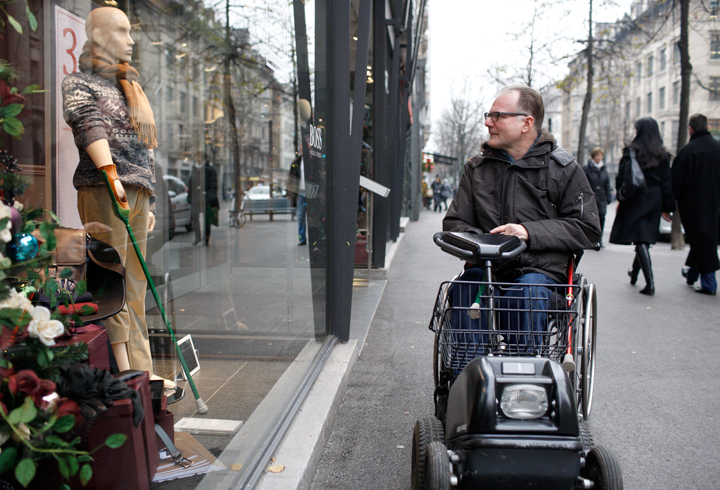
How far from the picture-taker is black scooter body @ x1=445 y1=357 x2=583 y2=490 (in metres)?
1.92

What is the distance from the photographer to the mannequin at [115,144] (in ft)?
7.76

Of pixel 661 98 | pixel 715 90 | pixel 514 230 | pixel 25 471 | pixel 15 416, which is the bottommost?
pixel 25 471

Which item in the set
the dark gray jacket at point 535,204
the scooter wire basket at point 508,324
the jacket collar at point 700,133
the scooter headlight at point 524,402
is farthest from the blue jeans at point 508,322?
the jacket collar at point 700,133

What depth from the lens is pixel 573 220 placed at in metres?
2.70

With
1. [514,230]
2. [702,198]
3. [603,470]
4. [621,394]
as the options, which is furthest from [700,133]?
[603,470]

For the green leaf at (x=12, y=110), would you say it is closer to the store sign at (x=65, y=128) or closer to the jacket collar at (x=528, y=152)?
the store sign at (x=65, y=128)

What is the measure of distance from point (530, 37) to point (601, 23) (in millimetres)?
5324

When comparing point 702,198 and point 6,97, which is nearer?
point 6,97

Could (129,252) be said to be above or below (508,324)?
above

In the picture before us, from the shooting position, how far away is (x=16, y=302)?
45.0 inches

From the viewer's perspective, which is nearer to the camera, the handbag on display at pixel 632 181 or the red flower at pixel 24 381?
the red flower at pixel 24 381

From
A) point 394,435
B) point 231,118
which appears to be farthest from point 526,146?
point 231,118

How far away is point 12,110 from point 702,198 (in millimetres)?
8130

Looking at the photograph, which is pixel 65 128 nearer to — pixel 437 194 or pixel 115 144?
pixel 115 144
